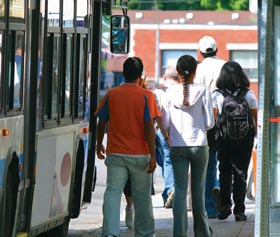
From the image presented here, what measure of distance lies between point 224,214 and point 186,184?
8.31 ft

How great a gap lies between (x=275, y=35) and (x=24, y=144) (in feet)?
7.68

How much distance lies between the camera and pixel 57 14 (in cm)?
1101

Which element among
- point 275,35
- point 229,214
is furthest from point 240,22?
point 275,35

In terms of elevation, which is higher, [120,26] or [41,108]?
[120,26]

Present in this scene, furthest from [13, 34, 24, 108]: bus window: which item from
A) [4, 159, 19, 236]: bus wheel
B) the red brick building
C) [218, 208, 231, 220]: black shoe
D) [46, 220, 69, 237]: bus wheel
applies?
the red brick building

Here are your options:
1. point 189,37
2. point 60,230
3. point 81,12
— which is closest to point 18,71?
point 81,12

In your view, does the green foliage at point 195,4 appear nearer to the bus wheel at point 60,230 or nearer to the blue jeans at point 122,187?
the bus wheel at point 60,230

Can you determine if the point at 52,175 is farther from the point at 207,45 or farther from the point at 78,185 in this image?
the point at 207,45

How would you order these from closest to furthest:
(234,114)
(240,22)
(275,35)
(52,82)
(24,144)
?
(275,35) → (24,144) → (52,82) → (234,114) → (240,22)

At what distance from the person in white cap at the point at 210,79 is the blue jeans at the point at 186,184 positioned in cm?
233

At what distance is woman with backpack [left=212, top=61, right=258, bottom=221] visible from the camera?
1343 centimetres

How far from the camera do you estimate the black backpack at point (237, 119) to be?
13.4 metres

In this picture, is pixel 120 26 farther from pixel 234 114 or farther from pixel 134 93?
pixel 134 93

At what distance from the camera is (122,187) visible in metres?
11.1
